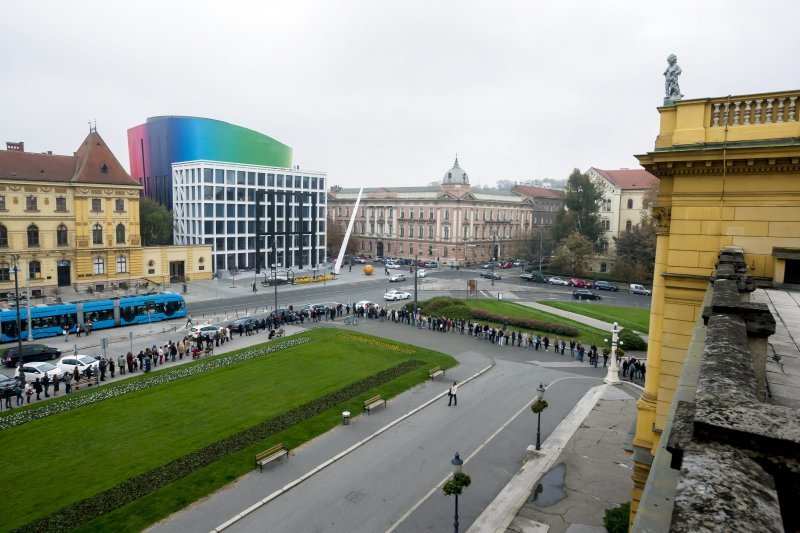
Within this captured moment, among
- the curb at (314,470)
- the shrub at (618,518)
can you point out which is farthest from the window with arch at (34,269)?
the shrub at (618,518)

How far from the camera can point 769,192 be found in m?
12.7

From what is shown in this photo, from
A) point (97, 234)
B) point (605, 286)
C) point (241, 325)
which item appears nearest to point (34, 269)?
point (97, 234)

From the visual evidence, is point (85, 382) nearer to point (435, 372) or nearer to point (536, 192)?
point (435, 372)

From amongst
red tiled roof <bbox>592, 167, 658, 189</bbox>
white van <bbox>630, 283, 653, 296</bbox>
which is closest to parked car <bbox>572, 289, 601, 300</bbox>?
white van <bbox>630, 283, 653, 296</bbox>

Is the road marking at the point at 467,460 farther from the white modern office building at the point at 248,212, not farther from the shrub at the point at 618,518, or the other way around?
the white modern office building at the point at 248,212

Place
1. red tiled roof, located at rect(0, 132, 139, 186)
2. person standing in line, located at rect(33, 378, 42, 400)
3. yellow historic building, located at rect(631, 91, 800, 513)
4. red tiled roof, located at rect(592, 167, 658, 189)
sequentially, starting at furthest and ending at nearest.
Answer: red tiled roof, located at rect(592, 167, 658, 189) → red tiled roof, located at rect(0, 132, 139, 186) → person standing in line, located at rect(33, 378, 42, 400) → yellow historic building, located at rect(631, 91, 800, 513)

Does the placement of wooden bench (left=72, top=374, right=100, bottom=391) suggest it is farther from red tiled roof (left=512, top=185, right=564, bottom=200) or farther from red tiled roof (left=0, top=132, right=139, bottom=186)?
red tiled roof (left=512, top=185, right=564, bottom=200)

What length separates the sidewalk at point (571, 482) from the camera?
15.8m

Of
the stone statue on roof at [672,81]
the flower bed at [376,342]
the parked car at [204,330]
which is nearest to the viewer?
the stone statue on roof at [672,81]

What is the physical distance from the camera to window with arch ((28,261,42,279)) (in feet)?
171

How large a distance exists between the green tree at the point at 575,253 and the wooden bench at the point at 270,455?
199ft

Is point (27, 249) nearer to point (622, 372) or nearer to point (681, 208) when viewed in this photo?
point (622, 372)

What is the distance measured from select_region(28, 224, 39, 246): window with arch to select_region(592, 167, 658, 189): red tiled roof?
74716 millimetres

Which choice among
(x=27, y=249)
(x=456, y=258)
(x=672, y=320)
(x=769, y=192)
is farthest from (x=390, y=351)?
(x=456, y=258)
